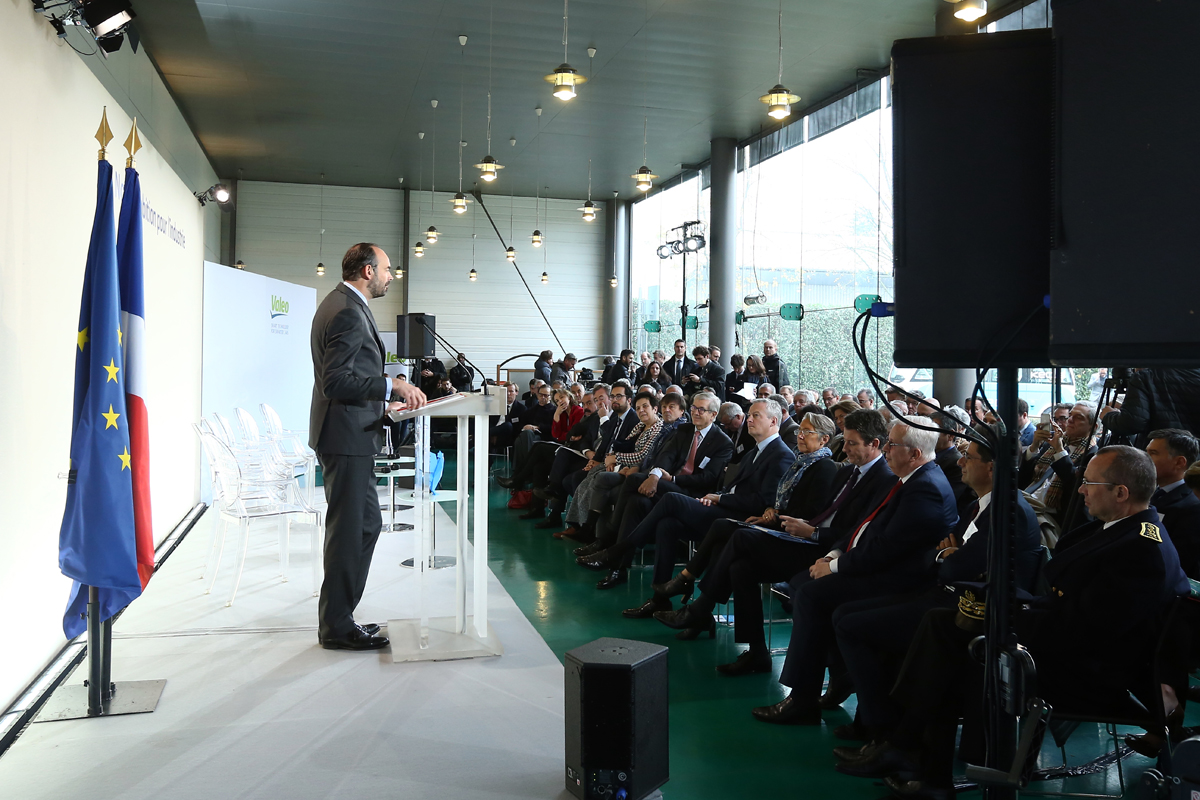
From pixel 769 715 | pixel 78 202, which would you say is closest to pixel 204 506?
pixel 78 202

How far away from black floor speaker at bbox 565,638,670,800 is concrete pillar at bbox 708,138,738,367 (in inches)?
450

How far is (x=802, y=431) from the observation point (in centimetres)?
430

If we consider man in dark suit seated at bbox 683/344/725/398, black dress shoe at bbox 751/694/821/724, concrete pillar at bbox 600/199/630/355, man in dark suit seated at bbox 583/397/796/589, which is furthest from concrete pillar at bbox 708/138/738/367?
black dress shoe at bbox 751/694/821/724

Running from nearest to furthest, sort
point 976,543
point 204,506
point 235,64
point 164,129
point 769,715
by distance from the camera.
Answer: point 976,543 → point 769,715 → point 204,506 → point 164,129 → point 235,64

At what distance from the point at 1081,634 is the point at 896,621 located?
1.82 ft

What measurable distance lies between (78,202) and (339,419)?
67.1 inches

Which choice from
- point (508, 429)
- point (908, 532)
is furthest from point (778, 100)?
point (908, 532)

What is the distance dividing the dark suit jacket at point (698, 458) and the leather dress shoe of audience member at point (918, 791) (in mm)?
2934

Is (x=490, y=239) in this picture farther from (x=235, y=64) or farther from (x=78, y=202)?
(x=78, y=202)

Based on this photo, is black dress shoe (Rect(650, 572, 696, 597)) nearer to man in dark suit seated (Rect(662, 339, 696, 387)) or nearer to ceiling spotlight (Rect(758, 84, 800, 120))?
ceiling spotlight (Rect(758, 84, 800, 120))

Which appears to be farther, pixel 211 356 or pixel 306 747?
pixel 211 356

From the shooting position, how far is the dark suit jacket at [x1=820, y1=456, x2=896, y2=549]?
3633 millimetres

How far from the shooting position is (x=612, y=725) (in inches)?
93.7

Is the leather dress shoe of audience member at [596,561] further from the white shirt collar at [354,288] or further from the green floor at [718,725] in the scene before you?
the white shirt collar at [354,288]
